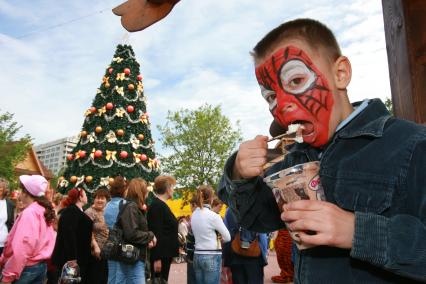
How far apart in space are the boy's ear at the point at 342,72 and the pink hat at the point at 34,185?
14.4 feet

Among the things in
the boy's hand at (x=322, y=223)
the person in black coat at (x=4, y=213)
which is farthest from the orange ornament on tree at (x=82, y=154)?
the boy's hand at (x=322, y=223)

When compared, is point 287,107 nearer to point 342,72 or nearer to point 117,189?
point 342,72

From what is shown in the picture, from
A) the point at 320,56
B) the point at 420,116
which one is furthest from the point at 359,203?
the point at 420,116

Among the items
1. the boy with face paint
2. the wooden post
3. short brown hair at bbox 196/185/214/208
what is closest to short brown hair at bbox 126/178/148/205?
short brown hair at bbox 196/185/214/208

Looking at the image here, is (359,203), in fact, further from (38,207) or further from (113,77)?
(113,77)

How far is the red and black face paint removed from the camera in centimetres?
142

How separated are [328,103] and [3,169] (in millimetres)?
28517

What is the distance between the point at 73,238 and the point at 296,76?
4.27 meters

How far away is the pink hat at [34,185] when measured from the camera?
4.90m

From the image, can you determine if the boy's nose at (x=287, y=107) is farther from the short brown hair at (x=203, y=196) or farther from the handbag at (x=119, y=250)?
the short brown hair at (x=203, y=196)

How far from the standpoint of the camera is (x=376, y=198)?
3.96 feet

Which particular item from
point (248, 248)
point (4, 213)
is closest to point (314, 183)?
point (248, 248)

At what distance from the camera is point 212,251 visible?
19.1ft

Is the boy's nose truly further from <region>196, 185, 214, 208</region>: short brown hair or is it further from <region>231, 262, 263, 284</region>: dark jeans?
<region>231, 262, 263, 284</region>: dark jeans
